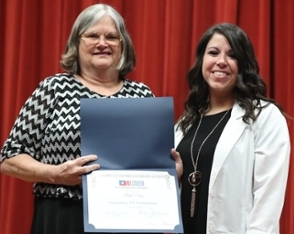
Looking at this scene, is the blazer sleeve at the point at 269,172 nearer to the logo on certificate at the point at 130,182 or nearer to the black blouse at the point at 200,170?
the black blouse at the point at 200,170

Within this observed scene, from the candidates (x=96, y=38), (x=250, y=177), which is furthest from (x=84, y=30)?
(x=250, y=177)

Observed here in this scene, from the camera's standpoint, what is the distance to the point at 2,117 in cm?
258

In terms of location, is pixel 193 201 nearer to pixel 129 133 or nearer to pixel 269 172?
pixel 269 172

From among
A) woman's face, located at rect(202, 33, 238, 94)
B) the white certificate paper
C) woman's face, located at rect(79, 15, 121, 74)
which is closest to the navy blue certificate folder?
the white certificate paper

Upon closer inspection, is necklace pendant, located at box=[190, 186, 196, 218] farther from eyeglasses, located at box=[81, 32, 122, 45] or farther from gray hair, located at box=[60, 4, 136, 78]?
eyeglasses, located at box=[81, 32, 122, 45]

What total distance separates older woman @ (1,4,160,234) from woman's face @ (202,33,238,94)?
1.10 ft

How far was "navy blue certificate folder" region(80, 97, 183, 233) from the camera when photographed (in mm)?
1535

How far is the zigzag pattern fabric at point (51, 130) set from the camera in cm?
159

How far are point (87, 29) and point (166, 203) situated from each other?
2.01 feet

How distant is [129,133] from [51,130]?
0.24 meters

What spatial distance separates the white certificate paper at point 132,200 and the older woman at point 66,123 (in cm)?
7

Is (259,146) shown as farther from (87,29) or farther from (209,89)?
(87,29)

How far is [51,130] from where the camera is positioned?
5.26 ft

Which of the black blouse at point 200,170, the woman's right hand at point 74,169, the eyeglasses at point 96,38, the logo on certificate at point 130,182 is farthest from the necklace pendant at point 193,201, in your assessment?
the eyeglasses at point 96,38
